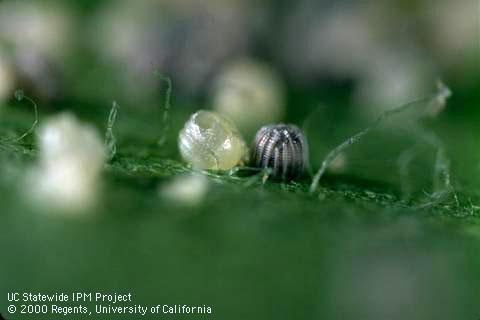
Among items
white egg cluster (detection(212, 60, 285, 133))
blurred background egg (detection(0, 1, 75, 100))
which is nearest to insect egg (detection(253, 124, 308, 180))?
white egg cluster (detection(212, 60, 285, 133))

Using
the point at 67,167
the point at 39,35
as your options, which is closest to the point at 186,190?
the point at 67,167

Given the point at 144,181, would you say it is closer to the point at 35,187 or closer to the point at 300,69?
the point at 35,187

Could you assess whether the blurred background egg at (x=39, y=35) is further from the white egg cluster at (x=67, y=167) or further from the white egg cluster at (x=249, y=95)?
the white egg cluster at (x=67, y=167)

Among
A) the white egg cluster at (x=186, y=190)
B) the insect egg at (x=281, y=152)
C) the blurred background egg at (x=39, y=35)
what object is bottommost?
the white egg cluster at (x=186, y=190)

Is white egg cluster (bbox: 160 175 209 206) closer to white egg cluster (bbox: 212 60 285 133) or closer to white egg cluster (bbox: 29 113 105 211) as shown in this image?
white egg cluster (bbox: 29 113 105 211)

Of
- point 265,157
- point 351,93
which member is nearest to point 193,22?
point 351,93

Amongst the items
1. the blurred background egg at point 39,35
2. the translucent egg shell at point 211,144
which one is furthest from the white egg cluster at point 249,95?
the blurred background egg at point 39,35
